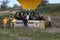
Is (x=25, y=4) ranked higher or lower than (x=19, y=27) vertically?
higher

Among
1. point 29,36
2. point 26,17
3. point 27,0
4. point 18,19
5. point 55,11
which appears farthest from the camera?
point 55,11

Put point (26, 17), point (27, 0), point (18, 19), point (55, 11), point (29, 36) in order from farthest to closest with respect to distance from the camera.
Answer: point (55, 11), point (18, 19), point (26, 17), point (29, 36), point (27, 0)

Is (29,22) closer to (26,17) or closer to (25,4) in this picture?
(26,17)

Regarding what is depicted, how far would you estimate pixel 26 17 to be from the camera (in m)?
24.5

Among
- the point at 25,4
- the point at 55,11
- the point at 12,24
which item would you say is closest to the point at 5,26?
the point at 12,24

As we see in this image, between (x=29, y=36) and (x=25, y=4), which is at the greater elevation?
(x=25, y=4)

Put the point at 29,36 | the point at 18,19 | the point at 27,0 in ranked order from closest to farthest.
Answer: the point at 27,0, the point at 29,36, the point at 18,19

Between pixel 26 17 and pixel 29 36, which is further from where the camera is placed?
pixel 26 17

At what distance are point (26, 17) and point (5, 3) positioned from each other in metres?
21.7

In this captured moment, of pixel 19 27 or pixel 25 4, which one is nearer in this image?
pixel 25 4

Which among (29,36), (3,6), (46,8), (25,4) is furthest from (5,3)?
(25,4)

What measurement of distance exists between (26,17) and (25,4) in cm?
1188

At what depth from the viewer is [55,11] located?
44625 mm

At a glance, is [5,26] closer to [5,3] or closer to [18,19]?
[18,19]
